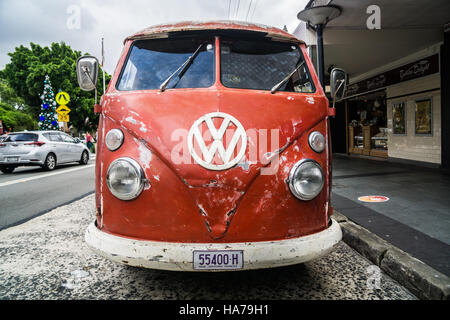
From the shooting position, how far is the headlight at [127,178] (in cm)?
203

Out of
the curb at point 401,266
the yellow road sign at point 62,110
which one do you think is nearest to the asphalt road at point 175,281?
the curb at point 401,266

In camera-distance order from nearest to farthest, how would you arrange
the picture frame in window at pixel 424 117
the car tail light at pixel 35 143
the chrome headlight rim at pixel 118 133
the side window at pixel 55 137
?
1. the chrome headlight rim at pixel 118 133
2. the picture frame in window at pixel 424 117
3. the car tail light at pixel 35 143
4. the side window at pixel 55 137

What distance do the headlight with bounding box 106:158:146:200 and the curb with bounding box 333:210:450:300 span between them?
2.19 m

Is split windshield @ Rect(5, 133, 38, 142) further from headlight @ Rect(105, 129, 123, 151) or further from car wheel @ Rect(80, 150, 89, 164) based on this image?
headlight @ Rect(105, 129, 123, 151)

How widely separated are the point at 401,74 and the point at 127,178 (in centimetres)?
1099

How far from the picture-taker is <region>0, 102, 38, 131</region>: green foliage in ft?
161

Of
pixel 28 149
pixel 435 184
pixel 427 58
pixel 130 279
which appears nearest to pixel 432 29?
pixel 427 58

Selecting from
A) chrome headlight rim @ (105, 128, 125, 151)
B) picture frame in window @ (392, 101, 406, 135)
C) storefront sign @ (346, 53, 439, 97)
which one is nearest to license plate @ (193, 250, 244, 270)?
chrome headlight rim @ (105, 128, 125, 151)

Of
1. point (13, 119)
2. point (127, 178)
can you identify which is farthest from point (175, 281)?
point (13, 119)

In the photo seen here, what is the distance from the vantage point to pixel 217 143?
2029mm

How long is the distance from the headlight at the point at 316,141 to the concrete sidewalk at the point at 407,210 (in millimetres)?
1445

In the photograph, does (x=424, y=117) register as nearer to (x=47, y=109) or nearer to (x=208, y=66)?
(x=208, y=66)

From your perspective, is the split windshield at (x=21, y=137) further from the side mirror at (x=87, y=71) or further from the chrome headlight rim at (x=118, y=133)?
the chrome headlight rim at (x=118, y=133)

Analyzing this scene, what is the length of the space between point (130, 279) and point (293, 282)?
1.39 meters
